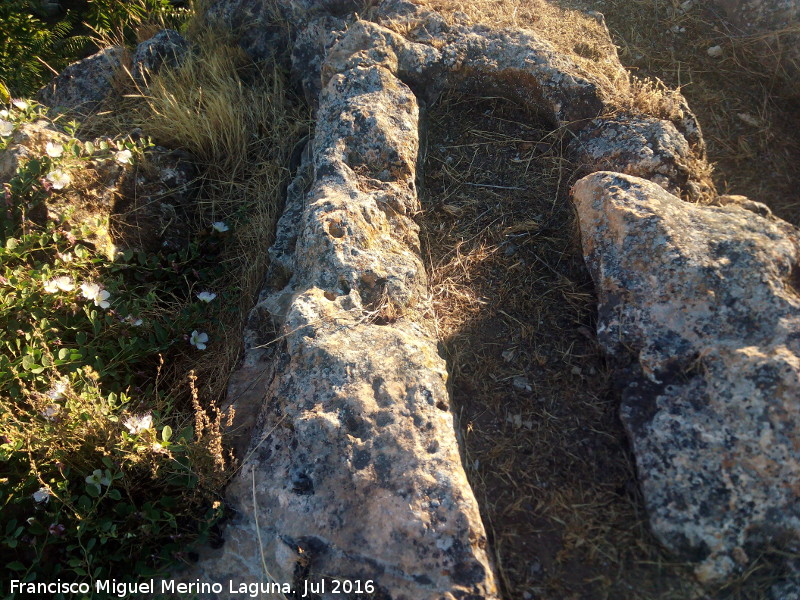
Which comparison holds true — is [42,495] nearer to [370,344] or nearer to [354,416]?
[354,416]

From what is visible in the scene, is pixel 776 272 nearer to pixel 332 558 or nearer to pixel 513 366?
pixel 513 366

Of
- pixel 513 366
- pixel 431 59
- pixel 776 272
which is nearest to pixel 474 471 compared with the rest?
pixel 513 366

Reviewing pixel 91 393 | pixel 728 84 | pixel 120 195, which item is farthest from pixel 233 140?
pixel 728 84

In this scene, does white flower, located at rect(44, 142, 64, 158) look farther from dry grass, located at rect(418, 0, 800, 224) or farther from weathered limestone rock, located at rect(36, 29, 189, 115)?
dry grass, located at rect(418, 0, 800, 224)

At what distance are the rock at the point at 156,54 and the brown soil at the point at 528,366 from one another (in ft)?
6.06

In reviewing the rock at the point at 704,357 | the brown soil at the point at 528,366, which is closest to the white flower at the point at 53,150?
the brown soil at the point at 528,366

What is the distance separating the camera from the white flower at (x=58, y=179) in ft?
8.91

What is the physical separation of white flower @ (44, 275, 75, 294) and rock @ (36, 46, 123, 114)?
1.76 meters

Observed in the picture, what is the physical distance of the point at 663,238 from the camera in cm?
221

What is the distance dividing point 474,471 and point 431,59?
2.11m

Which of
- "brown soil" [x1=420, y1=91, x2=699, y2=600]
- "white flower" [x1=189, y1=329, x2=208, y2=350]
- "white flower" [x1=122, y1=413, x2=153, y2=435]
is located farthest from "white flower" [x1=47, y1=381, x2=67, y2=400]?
"brown soil" [x1=420, y1=91, x2=699, y2=600]

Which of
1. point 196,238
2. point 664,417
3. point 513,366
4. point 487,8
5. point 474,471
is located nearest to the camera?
point 664,417

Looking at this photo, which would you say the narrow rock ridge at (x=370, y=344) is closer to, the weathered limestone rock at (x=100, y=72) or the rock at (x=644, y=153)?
the rock at (x=644, y=153)

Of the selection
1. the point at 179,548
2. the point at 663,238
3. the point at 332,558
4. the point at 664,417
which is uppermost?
the point at 663,238
